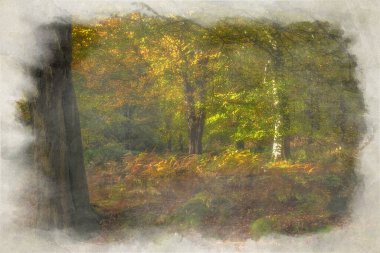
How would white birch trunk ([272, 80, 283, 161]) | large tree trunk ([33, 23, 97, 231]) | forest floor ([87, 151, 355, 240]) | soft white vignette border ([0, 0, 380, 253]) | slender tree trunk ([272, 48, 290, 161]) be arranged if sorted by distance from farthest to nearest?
1. slender tree trunk ([272, 48, 290, 161])
2. white birch trunk ([272, 80, 283, 161])
3. forest floor ([87, 151, 355, 240])
4. large tree trunk ([33, 23, 97, 231])
5. soft white vignette border ([0, 0, 380, 253])

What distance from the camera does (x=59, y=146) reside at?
7.14 meters

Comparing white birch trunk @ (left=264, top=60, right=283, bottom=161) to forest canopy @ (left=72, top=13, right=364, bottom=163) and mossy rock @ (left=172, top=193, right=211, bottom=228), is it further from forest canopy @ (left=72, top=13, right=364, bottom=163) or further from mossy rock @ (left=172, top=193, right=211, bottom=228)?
mossy rock @ (left=172, top=193, right=211, bottom=228)

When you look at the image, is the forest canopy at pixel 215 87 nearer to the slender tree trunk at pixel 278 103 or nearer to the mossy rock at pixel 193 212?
the slender tree trunk at pixel 278 103

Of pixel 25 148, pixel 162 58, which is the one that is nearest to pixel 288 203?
pixel 162 58

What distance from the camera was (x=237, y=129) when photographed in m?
7.42

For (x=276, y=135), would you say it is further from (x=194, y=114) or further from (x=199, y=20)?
(x=199, y=20)

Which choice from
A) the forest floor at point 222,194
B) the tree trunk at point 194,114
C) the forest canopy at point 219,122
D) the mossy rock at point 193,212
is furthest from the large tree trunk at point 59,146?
the tree trunk at point 194,114

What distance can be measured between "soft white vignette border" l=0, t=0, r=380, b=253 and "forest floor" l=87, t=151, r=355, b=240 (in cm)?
23

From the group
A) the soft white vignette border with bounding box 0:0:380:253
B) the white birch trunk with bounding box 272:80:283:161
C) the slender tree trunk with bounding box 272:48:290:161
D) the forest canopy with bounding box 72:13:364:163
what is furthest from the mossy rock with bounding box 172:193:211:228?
the slender tree trunk with bounding box 272:48:290:161

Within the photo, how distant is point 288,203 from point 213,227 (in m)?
1.35

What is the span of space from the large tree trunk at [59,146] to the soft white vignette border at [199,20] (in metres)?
0.20

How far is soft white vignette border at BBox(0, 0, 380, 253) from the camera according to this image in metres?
6.50

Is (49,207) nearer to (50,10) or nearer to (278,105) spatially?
(50,10)

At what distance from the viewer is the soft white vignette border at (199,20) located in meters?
6.50
